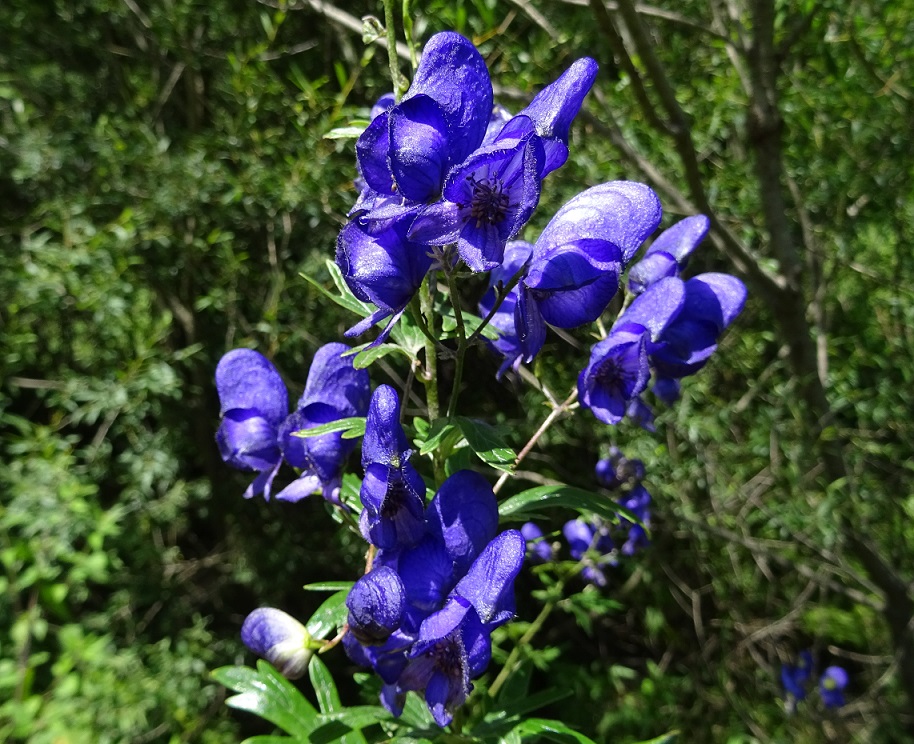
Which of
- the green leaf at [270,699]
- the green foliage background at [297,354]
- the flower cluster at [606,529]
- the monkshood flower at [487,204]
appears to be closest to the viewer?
the monkshood flower at [487,204]

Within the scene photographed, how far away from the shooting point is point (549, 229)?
65 centimetres

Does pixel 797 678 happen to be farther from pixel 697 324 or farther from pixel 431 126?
pixel 431 126

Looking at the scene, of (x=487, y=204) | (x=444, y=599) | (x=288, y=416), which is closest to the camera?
(x=487, y=204)

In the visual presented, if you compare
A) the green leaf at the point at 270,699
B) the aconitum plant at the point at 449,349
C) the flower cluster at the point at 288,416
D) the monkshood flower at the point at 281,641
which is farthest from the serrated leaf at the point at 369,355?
the green leaf at the point at 270,699

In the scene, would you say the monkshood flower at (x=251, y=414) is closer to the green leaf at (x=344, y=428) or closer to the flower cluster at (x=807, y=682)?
the green leaf at (x=344, y=428)

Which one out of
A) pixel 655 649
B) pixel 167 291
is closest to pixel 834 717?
pixel 655 649

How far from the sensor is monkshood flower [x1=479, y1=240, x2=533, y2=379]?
0.76m

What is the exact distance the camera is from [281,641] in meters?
0.78

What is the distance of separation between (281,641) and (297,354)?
4.89 ft

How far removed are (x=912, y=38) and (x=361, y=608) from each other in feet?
7.66

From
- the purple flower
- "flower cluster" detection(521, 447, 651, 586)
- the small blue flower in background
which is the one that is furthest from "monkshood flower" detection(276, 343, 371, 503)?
the purple flower

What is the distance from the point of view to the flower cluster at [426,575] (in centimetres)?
62

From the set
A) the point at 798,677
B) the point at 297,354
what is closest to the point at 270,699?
the point at 297,354

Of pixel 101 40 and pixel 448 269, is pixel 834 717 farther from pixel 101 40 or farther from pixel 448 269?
pixel 101 40
